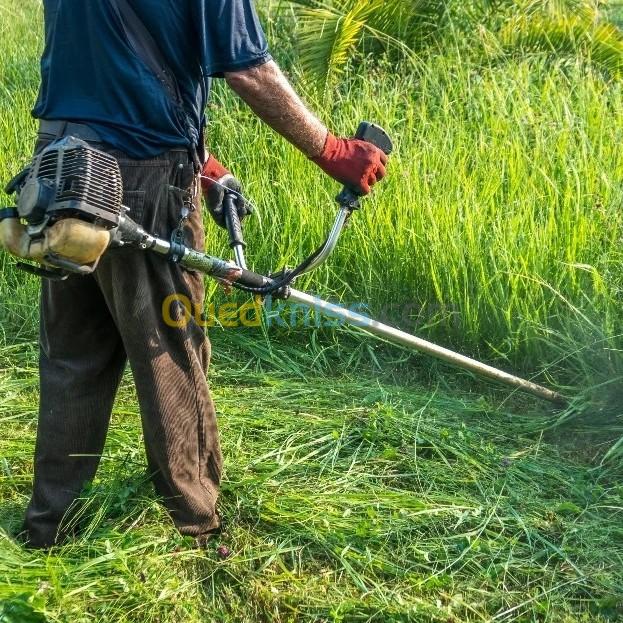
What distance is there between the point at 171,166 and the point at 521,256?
190 centimetres

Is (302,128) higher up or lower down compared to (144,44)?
lower down

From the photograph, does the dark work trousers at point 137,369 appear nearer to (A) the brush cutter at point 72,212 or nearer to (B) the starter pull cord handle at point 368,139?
(A) the brush cutter at point 72,212

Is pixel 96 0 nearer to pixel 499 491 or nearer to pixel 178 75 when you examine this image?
pixel 178 75

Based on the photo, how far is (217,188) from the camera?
3.07 m

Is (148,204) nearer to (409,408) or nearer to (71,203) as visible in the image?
(71,203)

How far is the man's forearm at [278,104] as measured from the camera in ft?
8.23

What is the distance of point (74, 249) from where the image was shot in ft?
7.75

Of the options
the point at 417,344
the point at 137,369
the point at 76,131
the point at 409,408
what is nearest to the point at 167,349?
the point at 137,369

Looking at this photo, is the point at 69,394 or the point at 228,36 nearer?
the point at 228,36

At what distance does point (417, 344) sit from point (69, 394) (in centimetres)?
120

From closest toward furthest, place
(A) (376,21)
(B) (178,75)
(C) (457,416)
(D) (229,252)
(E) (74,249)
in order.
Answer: (E) (74,249)
(B) (178,75)
(C) (457,416)
(D) (229,252)
(A) (376,21)

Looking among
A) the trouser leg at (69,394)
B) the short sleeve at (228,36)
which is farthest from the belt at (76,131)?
the trouser leg at (69,394)

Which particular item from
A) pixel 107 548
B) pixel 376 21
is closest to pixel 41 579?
pixel 107 548

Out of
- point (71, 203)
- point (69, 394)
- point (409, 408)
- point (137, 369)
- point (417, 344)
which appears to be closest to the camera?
point (71, 203)
